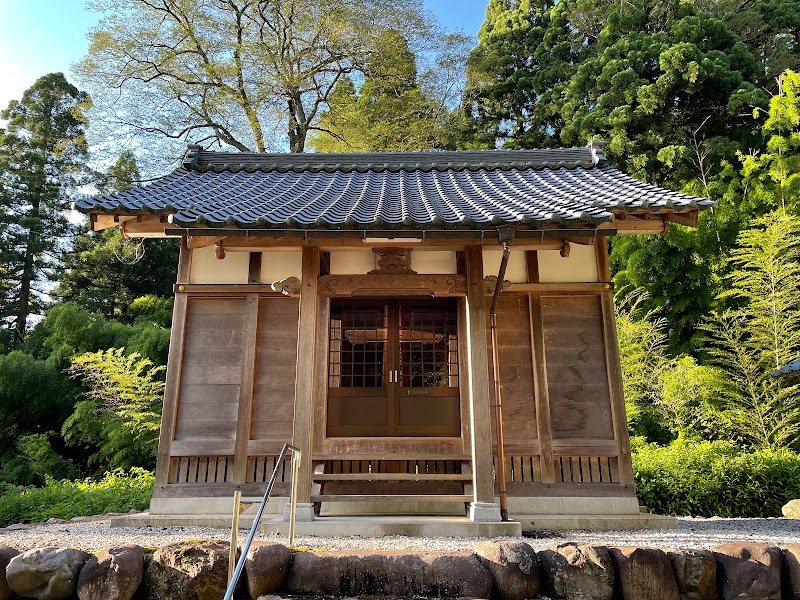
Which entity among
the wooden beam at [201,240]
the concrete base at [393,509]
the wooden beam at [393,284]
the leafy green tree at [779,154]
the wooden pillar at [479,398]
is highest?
the leafy green tree at [779,154]

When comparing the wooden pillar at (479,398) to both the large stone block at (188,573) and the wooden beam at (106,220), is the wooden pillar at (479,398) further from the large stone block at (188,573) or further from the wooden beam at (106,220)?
the wooden beam at (106,220)

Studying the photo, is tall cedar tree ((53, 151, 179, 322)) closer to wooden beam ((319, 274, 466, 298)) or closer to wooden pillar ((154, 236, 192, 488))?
wooden pillar ((154, 236, 192, 488))

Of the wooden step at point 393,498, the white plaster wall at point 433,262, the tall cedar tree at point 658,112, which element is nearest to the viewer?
the wooden step at point 393,498

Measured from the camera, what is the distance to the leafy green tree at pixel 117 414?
12.0m

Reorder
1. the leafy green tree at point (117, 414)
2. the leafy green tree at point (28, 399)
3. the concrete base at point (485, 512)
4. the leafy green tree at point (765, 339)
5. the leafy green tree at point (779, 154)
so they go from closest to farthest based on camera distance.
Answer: the concrete base at point (485, 512), the leafy green tree at point (765, 339), the leafy green tree at point (117, 414), the leafy green tree at point (28, 399), the leafy green tree at point (779, 154)

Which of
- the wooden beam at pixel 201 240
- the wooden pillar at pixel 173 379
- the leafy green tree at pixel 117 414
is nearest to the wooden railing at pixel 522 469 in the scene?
the wooden pillar at pixel 173 379

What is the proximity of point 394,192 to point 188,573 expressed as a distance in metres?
5.14

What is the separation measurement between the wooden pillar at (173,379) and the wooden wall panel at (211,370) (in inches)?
2.7

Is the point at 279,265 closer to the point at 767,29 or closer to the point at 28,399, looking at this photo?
the point at 28,399

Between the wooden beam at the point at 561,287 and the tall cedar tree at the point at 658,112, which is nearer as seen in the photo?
the wooden beam at the point at 561,287

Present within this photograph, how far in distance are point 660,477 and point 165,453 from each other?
7.23 metres

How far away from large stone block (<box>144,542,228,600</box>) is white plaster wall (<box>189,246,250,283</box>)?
3.96 metres

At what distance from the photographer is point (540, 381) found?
640 centimetres

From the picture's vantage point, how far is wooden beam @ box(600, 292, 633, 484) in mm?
6203
